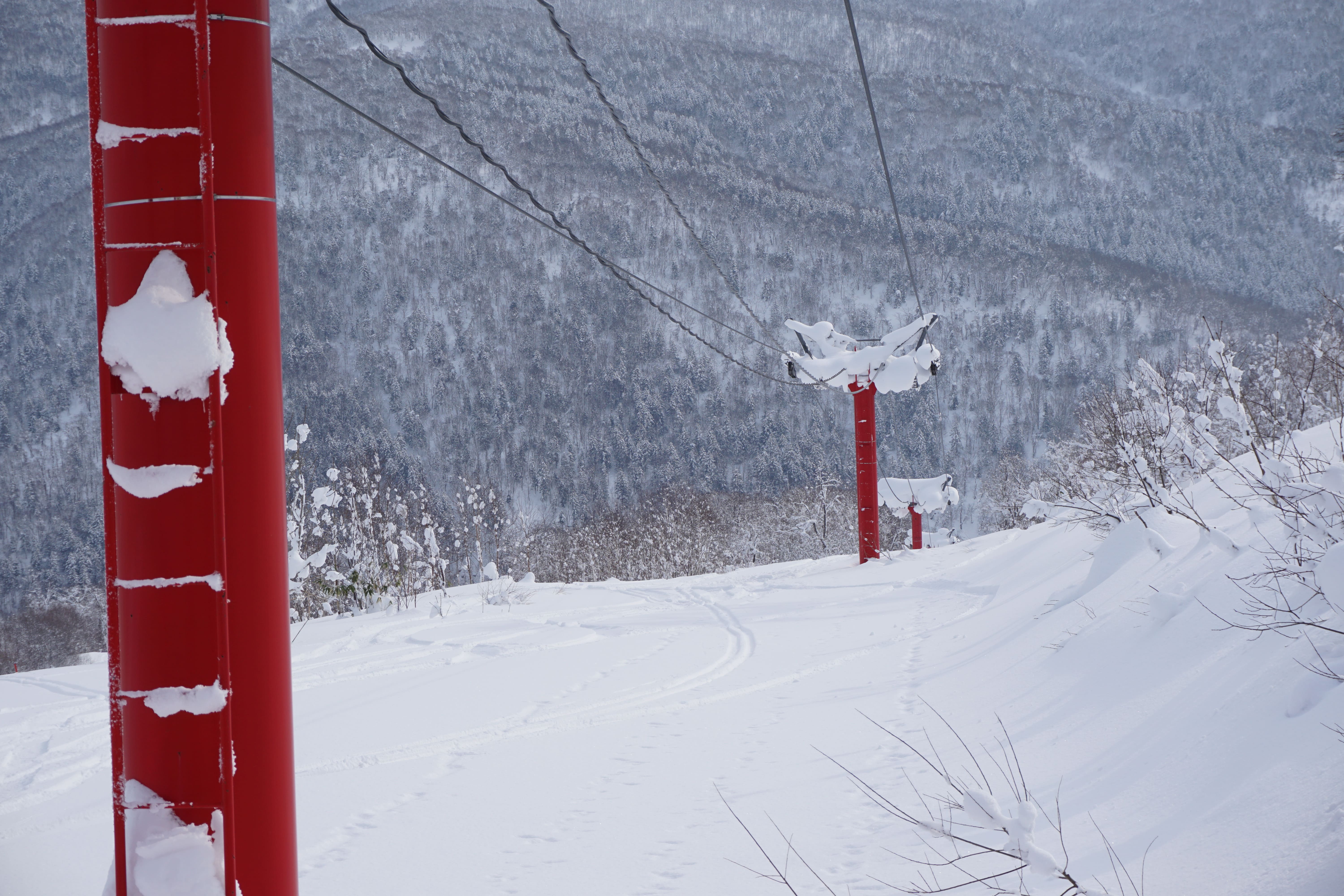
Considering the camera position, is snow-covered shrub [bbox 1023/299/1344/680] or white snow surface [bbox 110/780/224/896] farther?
snow-covered shrub [bbox 1023/299/1344/680]

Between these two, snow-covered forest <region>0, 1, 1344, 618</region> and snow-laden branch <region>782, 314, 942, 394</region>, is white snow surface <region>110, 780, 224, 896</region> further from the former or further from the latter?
snow-covered forest <region>0, 1, 1344, 618</region>

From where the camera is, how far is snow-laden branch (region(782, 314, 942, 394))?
1878cm

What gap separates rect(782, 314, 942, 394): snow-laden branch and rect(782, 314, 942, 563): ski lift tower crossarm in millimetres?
17

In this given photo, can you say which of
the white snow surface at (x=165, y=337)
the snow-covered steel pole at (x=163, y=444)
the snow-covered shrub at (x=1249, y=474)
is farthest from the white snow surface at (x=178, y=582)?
the snow-covered shrub at (x=1249, y=474)

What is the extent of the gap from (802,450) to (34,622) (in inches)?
3626

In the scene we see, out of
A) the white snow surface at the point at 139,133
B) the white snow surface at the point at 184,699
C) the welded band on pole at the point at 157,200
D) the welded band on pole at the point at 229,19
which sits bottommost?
the white snow surface at the point at 184,699

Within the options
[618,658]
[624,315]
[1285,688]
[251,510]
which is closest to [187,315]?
[251,510]

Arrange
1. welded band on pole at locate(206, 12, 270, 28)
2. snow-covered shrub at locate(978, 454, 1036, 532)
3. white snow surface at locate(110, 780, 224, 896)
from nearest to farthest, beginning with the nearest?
white snow surface at locate(110, 780, 224, 896)
welded band on pole at locate(206, 12, 270, 28)
snow-covered shrub at locate(978, 454, 1036, 532)

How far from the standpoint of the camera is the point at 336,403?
422 feet

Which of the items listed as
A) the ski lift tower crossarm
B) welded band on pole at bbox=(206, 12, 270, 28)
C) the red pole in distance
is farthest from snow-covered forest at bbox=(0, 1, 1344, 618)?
welded band on pole at bbox=(206, 12, 270, 28)

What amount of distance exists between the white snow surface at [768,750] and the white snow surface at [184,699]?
8.4 inches

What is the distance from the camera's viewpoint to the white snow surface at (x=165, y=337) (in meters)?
1.42

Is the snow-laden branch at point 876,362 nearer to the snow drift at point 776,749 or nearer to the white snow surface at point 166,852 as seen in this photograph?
the snow drift at point 776,749

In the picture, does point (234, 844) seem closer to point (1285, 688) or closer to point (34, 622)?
point (1285, 688)
